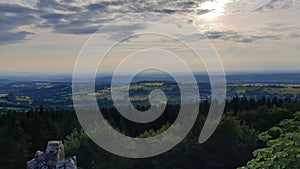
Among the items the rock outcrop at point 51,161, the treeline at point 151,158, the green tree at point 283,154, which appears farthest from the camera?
the treeline at point 151,158

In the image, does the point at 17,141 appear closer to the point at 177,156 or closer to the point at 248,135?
the point at 177,156

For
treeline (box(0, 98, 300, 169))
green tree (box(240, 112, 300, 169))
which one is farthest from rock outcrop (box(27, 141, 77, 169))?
treeline (box(0, 98, 300, 169))

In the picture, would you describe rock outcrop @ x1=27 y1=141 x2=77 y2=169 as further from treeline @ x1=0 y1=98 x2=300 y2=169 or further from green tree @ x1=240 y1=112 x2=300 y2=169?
treeline @ x1=0 y1=98 x2=300 y2=169

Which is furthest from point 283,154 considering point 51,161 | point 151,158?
point 151,158

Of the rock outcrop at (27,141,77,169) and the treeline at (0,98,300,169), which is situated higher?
the rock outcrop at (27,141,77,169)

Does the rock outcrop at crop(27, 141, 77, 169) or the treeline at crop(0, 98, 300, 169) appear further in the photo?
the treeline at crop(0, 98, 300, 169)

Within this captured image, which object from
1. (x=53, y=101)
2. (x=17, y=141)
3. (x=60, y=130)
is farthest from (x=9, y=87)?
(x=17, y=141)

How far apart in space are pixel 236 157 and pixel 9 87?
67164mm

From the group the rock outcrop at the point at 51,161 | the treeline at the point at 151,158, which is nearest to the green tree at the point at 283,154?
the rock outcrop at the point at 51,161

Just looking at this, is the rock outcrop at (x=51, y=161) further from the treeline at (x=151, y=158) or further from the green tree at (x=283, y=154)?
the treeline at (x=151, y=158)

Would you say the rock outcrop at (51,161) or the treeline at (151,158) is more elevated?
the rock outcrop at (51,161)

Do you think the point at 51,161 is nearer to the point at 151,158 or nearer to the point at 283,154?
the point at 283,154

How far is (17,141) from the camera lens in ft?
83.7

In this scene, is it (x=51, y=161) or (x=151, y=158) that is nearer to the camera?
(x=51, y=161)
